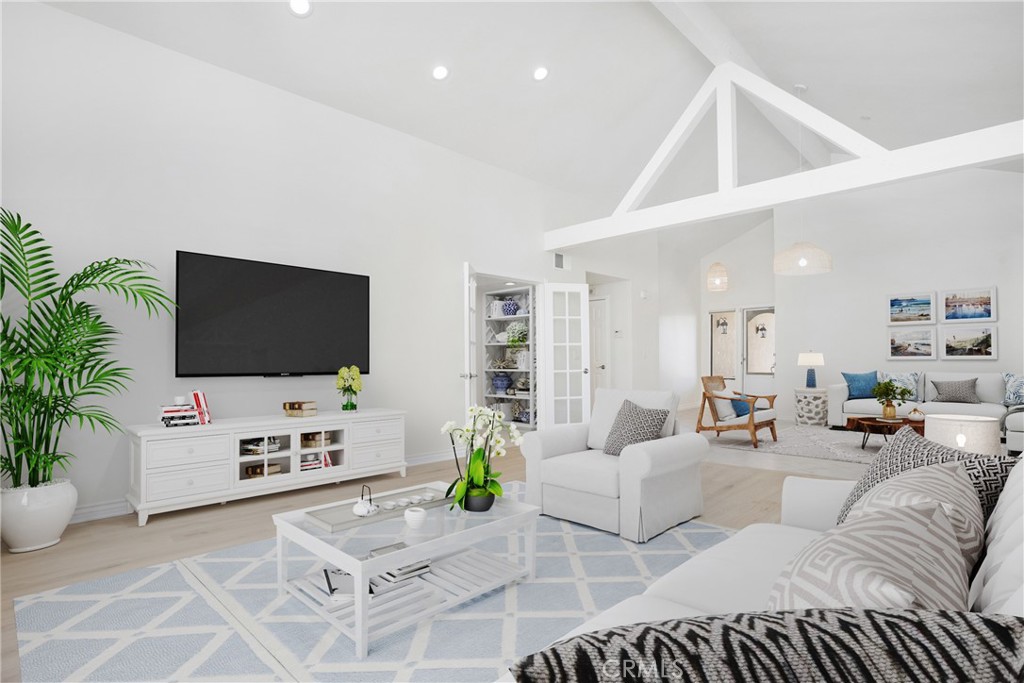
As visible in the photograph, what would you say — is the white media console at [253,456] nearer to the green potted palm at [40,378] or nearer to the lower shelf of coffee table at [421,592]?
the green potted palm at [40,378]

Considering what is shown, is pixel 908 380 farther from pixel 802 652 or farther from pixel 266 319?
pixel 802 652

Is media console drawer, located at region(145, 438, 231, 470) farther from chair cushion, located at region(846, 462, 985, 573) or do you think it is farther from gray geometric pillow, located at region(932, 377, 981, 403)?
gray geometric pillow, located at region(932, 377, 981, 403)

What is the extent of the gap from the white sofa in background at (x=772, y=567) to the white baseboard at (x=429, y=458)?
3628 millimetres

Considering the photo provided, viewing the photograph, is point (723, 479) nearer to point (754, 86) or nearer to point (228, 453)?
point (754, 86)

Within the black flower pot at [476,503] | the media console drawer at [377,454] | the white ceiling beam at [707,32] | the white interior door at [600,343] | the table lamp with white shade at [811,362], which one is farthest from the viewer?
the white interior door at [600,343]

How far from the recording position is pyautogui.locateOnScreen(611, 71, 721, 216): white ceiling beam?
205 inches

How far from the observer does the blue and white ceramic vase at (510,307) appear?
757 cm

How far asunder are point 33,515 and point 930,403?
27.9 feet

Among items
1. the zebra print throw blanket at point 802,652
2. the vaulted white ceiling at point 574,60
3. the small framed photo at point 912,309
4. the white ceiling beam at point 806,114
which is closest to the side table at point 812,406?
the small framed photo at point 912,309

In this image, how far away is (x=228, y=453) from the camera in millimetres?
3688

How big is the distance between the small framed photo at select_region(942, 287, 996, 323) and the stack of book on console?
800cm

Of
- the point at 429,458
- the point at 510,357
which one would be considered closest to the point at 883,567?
the point at 429,458

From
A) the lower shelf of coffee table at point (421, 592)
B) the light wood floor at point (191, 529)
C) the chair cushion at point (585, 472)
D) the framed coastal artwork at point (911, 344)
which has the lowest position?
the light wood floor at point (191, 529)

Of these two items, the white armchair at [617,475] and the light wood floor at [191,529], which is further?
the white armchair at [617,475]
